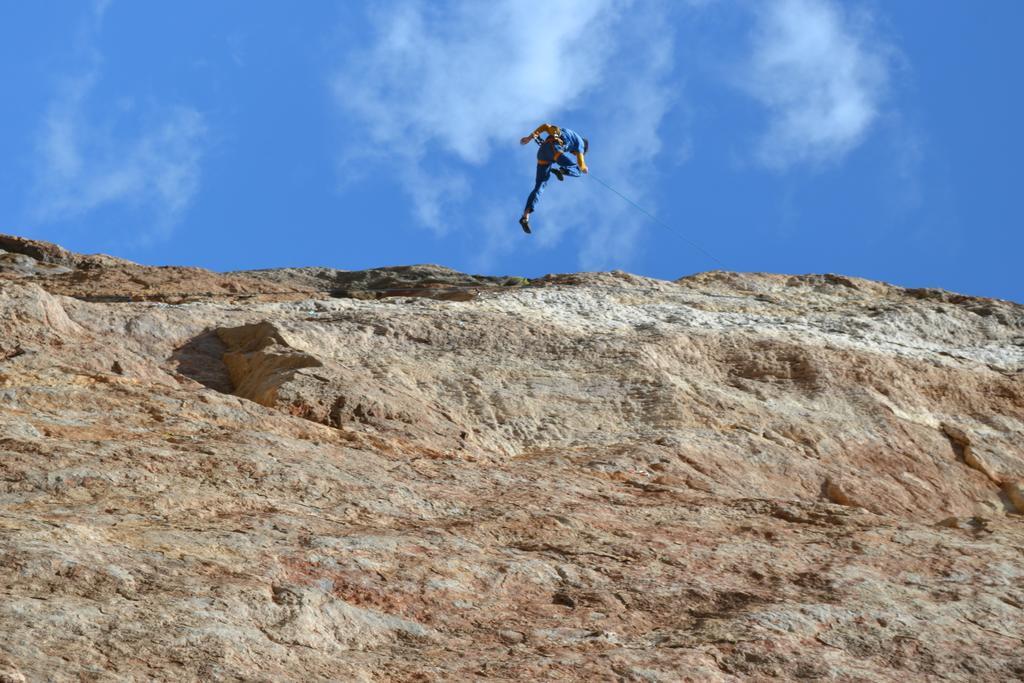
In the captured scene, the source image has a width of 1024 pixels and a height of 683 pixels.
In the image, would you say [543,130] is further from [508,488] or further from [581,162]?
[508,488]

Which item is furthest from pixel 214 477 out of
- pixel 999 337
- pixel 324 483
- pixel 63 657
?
pixel 999 337

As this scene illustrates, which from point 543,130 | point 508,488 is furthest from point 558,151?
point 508,488

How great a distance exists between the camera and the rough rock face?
21.8 ft

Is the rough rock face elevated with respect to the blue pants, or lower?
lower

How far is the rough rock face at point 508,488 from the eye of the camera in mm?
6645

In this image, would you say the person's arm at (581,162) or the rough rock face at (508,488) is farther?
the person's arm at (581,162)

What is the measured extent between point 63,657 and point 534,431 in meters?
6.64

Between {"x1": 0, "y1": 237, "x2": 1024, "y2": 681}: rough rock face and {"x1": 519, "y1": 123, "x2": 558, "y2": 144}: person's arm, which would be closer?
{"x1": 0, "y1": 237, "x2": 1024, "y2": 681}: rough rock face

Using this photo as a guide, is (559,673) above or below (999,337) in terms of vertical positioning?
below

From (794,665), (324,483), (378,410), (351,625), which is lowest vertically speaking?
(351,625)

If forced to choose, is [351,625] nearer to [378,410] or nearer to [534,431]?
[378,410]

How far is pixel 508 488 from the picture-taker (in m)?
9.57

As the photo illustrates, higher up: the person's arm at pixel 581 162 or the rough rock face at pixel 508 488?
the person's arm at pixel 581 162

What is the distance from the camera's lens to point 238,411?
10.0 m
